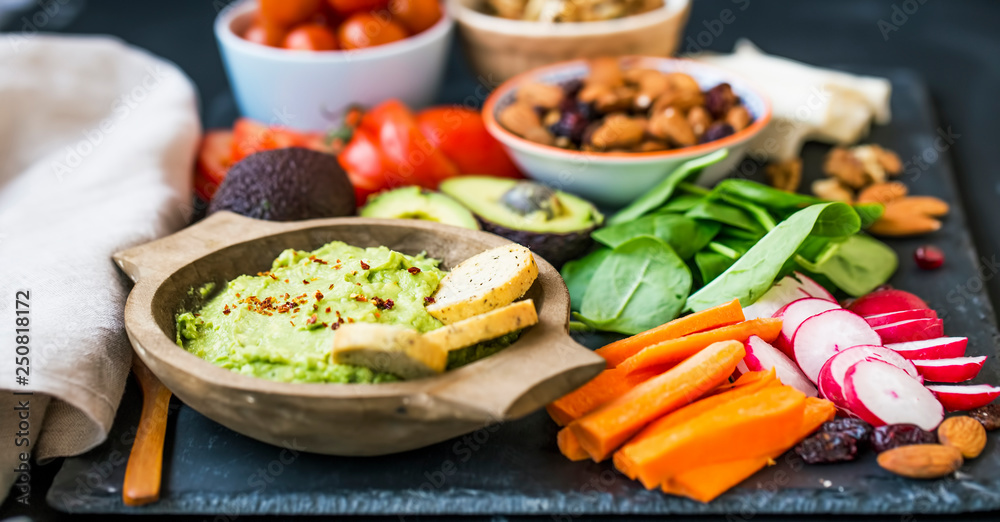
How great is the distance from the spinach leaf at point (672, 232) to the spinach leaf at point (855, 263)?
247 millimetres

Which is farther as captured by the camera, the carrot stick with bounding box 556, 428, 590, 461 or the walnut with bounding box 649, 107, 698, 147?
the walnut with bounding box 649, 107, 698, 147

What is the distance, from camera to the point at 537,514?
1520 mm

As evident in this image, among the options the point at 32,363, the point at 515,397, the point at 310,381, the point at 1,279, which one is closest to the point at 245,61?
the point at 1,279

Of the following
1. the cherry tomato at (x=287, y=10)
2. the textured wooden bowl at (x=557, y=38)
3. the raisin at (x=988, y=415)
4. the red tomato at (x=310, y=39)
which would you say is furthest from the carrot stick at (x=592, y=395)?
the cherry tomato at (x=287, y=10)

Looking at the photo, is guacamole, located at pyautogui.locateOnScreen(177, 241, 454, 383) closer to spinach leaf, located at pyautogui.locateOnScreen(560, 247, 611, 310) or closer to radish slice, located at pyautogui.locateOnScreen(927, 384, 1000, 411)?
spinach leaf, located at pyautogui.locateOnScreen(560, 247, 611, 310)

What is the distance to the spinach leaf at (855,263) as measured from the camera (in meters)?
2.05

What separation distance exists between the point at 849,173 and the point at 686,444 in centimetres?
165

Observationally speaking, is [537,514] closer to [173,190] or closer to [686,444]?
[686,444]

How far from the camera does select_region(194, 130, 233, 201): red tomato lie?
2783 mm

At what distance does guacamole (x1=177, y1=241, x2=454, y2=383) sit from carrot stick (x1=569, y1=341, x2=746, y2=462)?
25 centimetres

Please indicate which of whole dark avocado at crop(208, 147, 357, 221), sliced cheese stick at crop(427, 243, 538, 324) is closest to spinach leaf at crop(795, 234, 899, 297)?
sliced cheese stick at crop(427, 243, 538, 324)

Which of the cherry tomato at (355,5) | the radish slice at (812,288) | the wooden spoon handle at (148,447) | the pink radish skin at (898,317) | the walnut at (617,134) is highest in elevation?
the cherry tomato at (355,5)

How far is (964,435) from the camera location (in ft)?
5.07

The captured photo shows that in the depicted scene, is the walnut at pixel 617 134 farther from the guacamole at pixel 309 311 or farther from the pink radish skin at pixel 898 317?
the pink radish skin at pixel 898 317
